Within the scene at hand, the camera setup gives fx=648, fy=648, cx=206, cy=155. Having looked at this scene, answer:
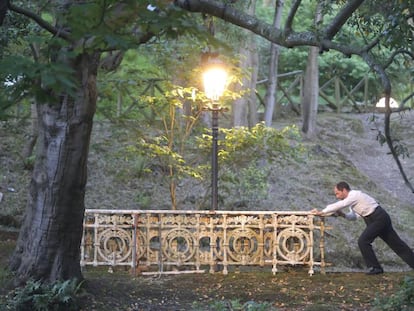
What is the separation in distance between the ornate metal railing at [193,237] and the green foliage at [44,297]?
2252 millimetres

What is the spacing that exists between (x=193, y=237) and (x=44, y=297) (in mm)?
3053

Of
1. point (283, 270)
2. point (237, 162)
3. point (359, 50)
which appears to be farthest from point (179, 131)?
point (359, 50)

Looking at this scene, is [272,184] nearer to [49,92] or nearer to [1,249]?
[1,249]

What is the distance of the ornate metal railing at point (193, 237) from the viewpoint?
940 cm

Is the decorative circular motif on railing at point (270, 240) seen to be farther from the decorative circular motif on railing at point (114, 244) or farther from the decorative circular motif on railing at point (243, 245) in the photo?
the decorative circular motif on railing at point (114, 244)

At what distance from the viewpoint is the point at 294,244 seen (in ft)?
31.9

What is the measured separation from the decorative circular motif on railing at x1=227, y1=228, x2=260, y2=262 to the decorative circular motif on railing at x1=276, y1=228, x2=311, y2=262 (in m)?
0.35

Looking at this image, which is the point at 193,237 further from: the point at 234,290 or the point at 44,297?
the point at 44,297

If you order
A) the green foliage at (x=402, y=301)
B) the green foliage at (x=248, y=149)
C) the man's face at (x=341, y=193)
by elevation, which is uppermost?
the green foliage at (x=248, y=149)

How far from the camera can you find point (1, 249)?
35.0 feet

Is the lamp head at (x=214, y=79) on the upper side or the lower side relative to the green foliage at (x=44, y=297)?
upper

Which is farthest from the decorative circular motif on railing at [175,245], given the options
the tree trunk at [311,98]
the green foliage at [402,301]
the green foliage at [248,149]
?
the tree trunk at [311,98]

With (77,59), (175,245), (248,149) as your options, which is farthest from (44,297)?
(248,149)

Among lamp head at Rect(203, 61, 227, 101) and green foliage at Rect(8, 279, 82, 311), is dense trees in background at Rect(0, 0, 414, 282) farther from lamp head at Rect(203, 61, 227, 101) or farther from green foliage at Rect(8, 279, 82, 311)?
lamp head at Rect(203, 61, 227, 101)
